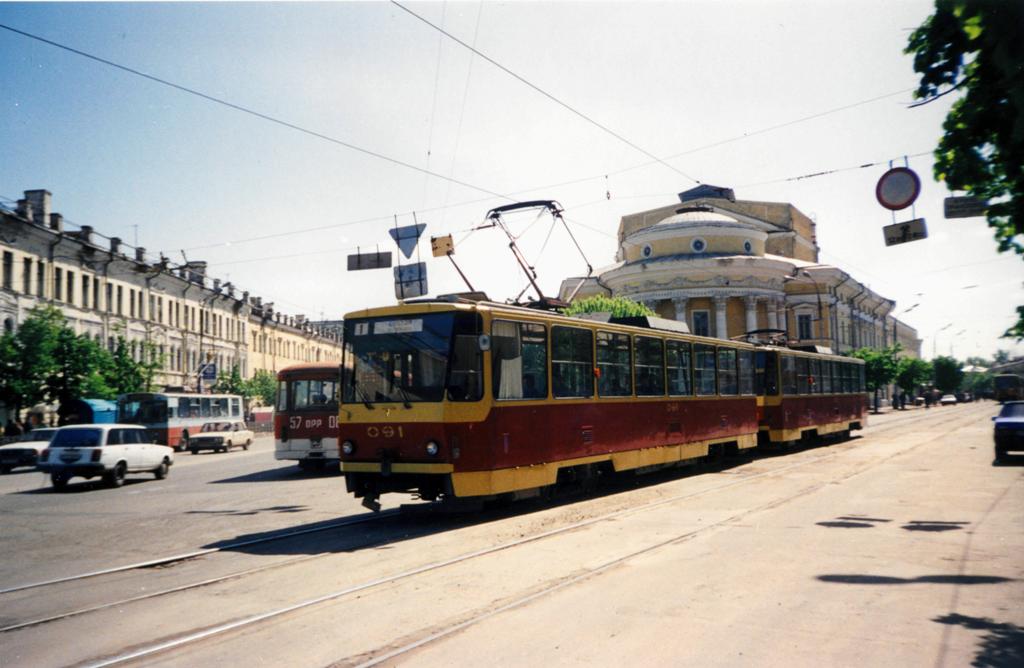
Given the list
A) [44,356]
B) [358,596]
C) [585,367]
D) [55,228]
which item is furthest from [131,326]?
[358,596]

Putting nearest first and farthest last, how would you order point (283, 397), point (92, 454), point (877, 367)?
1. point (92, 454)
2. point (283, 397)
3. point (877, 367)

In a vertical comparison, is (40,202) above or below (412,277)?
above

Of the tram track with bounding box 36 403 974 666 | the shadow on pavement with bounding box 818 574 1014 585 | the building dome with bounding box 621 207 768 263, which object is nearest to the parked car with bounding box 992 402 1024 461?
the tram track with bounding box 36 403 974 666

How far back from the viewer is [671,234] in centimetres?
6341

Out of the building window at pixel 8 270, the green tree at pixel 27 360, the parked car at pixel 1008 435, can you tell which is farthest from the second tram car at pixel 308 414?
the building window at pixel 8 270

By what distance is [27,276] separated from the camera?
40.0 metres

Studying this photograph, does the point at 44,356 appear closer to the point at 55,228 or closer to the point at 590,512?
the point at 55,228

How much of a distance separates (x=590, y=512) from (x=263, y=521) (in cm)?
499

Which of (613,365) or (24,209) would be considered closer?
(613,365)

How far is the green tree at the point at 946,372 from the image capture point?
107375 mm

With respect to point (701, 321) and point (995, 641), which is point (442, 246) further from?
point (701, 321)

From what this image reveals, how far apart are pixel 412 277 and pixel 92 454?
12.0 meters


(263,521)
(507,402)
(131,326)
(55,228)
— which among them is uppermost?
(55,228)

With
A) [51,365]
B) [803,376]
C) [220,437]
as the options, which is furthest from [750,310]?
[51,365]
